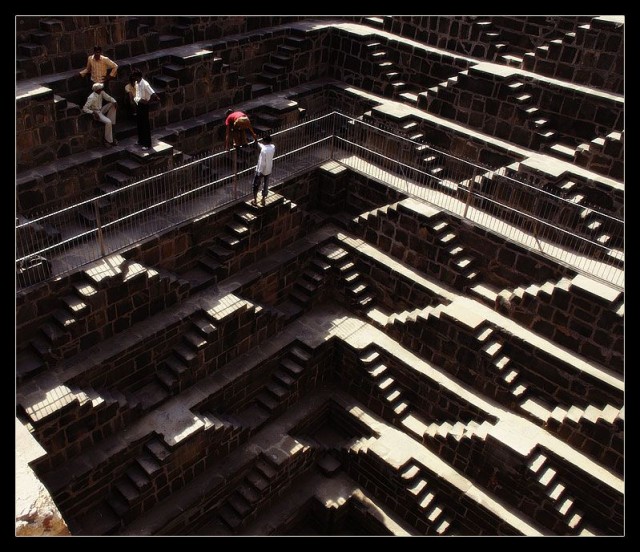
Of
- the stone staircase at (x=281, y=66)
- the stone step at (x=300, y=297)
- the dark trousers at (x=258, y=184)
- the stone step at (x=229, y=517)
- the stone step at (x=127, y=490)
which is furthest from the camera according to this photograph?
the stone staircase at (x=281, y=66)

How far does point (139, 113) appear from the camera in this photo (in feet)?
42.2

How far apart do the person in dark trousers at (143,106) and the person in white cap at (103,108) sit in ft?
1.96

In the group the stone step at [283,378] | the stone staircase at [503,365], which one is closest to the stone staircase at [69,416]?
the stone step at [283,378]

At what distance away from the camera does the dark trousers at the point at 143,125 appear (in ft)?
42.0

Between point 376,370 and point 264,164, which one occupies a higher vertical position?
point 264,164

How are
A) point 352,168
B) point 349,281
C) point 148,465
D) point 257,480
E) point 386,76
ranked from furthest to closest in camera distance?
point 386,76
point 352,168
point 349,281
point 257,480
point 148,465

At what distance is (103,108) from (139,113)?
0.92m

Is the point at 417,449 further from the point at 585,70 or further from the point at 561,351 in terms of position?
the point at 585,70

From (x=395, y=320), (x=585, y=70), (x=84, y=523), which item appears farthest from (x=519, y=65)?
(x=84, y=523)

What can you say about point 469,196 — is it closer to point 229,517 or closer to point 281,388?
point 281,388

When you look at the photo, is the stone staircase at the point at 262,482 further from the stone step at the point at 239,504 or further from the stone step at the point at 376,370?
the stone step at the point at 376,370

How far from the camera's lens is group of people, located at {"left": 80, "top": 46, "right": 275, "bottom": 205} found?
1264cm

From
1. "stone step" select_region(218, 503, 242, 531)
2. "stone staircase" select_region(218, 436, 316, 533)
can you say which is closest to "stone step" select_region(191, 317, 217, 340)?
"stone staircase" select_region(218, 436, 316, 533)

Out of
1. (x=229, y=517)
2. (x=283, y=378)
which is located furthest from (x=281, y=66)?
(x=229, y=517)
